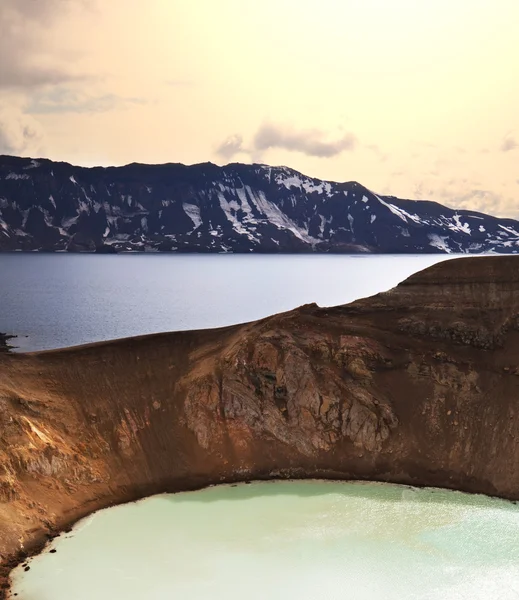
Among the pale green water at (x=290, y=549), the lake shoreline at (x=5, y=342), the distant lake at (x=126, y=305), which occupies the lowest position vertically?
the pale green water at (x=290, y=549)

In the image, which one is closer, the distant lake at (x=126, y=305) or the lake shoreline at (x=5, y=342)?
the lake shoreline at (x=5, y=342)

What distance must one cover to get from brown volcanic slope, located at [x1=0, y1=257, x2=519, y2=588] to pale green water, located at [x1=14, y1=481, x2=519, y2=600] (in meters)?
3.16

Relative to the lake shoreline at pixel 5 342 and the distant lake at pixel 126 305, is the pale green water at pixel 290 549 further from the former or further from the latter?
the distant lake at pixel 126 305

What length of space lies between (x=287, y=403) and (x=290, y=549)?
1836 cm

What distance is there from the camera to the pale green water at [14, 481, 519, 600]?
34.5 meters

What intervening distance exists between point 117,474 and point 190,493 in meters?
6.14

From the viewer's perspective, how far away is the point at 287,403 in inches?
2202

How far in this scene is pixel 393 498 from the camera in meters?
47.1

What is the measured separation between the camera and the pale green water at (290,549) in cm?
3450

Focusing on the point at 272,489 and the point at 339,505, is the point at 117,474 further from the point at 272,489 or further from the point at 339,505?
the point at 339,505

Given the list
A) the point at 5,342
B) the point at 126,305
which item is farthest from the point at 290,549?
the point at 126,305

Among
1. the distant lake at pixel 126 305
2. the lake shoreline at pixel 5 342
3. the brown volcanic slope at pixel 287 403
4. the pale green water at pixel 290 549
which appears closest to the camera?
the pale green water at pixel 290 549

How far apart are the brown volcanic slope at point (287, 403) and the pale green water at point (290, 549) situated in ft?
10.4

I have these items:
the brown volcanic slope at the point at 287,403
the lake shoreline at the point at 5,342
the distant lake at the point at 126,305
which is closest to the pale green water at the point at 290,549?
the brown volcanic slope at the point at 287,403
